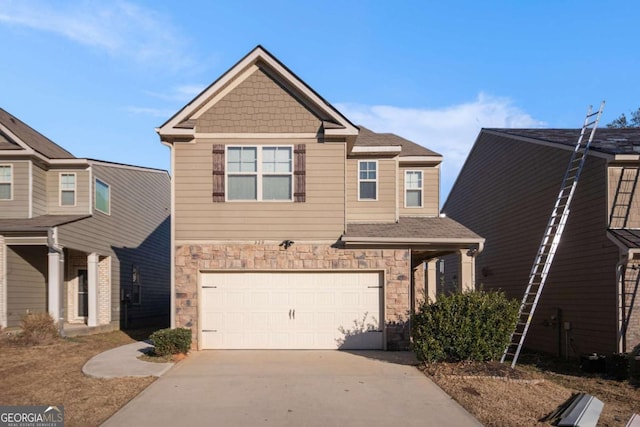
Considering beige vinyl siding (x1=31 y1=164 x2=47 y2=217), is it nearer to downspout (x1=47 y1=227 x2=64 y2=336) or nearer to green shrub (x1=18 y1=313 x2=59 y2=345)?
downspout (x1=47 y1=227 x2=64 y2=336)

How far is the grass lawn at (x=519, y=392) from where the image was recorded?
8.84 meters

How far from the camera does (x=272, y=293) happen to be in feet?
48.4

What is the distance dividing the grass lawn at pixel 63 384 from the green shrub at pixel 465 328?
17.6 feet

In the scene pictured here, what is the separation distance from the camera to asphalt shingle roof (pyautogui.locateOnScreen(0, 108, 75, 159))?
18.5 metres

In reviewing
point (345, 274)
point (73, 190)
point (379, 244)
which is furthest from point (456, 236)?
point (73, 190)

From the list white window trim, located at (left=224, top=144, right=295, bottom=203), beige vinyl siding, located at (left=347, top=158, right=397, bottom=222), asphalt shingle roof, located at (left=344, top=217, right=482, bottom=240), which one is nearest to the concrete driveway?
asphalt shingle roof, located at (left=344, top=217, right=482, bottom=240)

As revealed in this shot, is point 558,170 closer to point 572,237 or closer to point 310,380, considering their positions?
point 572,237

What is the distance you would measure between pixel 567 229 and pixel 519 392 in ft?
23.3

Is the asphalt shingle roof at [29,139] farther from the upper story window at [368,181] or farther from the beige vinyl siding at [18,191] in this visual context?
the upper story window at [368,181]

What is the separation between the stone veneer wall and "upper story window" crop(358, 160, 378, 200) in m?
1.95

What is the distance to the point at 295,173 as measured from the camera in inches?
587

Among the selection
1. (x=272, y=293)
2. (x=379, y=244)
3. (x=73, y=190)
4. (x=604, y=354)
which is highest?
(x=73, y=190)

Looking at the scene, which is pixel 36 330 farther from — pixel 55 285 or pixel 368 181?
pixel 368 181

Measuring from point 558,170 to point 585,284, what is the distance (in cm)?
330
